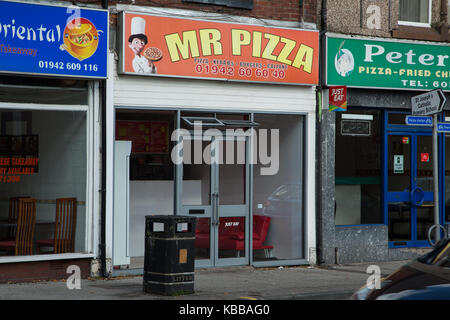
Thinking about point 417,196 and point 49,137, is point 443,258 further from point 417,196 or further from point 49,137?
point 417,196

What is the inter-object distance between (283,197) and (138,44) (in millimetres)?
4207

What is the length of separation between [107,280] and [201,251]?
2.00 meters

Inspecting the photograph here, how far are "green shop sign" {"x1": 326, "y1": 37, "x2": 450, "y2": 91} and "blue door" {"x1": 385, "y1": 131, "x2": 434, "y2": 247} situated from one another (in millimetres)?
1127

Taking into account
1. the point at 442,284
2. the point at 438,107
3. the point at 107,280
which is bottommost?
the point at 107,280

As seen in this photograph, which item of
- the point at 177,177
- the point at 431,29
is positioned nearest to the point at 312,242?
the point at 177,177

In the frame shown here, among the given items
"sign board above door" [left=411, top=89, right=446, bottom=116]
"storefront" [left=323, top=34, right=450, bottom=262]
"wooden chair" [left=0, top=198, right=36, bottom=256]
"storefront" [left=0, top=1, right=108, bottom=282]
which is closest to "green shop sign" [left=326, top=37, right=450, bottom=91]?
"storefront" [left=323, top=34, right=450, bottom=262]

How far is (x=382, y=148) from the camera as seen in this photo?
15.3 meters

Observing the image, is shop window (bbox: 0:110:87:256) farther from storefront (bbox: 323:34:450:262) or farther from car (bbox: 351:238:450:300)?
car (bbox: 351:238:450:300)

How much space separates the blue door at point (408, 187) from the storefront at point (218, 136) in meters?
2.04

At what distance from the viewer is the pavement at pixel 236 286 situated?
10445 millimetres

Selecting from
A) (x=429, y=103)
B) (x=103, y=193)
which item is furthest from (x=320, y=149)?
(x=103, y=193)

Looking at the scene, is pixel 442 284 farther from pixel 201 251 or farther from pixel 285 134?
pixel 285 134

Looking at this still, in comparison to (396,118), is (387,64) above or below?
above

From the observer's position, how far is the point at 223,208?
1360 centimetres
